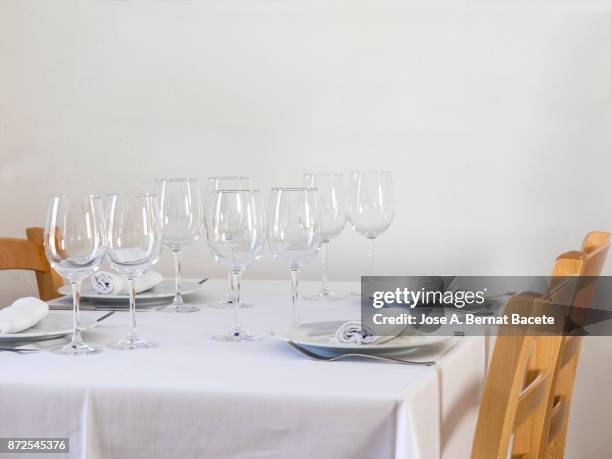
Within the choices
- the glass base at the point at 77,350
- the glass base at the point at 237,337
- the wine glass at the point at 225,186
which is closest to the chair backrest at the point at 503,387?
the glass base at the point at 237,337

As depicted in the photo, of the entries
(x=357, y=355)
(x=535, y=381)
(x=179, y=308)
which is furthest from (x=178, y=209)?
(x=535, y=381)

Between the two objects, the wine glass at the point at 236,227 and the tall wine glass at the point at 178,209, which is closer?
the wine glass at the point at 236,227

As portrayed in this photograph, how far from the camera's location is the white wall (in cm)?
213

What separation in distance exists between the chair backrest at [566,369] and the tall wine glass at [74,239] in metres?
0.68

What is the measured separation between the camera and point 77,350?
3.90 ft

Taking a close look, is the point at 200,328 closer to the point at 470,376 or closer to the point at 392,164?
the point at 470,376

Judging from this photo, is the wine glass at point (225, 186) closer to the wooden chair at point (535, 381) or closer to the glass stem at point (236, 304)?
the glass stem at point (236, 304)

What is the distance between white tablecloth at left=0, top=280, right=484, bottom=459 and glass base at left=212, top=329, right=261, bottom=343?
11 centimetres

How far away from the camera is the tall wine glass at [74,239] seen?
1.19 m

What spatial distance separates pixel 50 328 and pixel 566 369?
0.94 meters

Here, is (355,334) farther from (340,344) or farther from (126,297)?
(126,297)

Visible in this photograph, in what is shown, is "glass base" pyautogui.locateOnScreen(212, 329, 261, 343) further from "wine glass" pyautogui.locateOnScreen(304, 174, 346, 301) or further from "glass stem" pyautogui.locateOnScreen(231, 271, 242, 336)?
"wine glass" pyautogui.locateOnScreen(304, 174, 346, 301)
